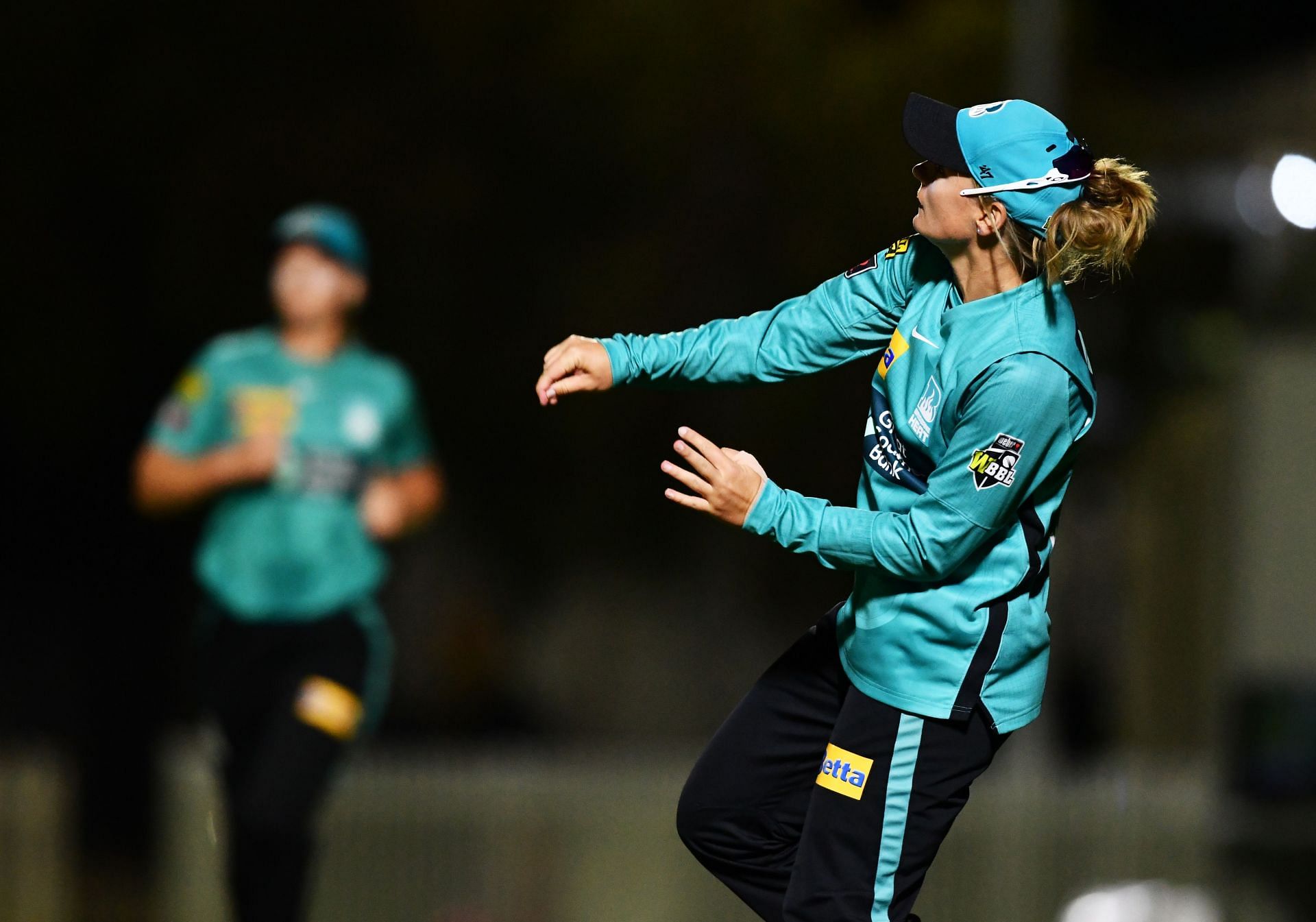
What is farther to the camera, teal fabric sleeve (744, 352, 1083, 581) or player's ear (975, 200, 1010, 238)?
player's ear (975, 200, 1010, 238)

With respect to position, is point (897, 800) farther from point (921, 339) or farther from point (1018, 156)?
point (1018, 156)

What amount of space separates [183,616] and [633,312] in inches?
116

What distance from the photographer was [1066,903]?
725 cm

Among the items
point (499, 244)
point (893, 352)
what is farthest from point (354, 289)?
point (499, 244)

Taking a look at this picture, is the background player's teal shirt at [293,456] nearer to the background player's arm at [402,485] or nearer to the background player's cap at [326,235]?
the background player's arm at [402,485]

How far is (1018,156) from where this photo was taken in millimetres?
2576

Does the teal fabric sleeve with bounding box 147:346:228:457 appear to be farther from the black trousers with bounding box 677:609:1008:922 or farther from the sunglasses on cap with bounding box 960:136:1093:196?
the sunglasses on cap with bounding box 960:136:1093:196

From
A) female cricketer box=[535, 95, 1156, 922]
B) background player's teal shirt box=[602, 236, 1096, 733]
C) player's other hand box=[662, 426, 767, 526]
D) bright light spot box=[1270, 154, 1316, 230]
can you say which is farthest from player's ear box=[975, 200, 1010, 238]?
bright light spot box=[1270, 154, 1316, 230]

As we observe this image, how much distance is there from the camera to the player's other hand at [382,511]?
4328 millimetres

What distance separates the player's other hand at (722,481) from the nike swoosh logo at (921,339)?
362 millimetres

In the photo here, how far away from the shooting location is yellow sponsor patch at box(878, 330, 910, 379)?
273 centimetres

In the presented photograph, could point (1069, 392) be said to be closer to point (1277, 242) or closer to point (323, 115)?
point (1277, 242)

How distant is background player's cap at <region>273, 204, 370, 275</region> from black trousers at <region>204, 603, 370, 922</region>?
95 centimetres

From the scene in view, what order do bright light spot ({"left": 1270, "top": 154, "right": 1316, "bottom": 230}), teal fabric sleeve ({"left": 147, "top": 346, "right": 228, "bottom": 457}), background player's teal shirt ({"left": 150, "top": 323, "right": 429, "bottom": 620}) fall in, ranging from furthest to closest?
bright light spot ({"left": 1270, "top": 154, "right": 1316, "bottom": 230}) < teal fabric sleeve ({"left": 147, "top": 346, "right": 228, "bottom": 457}) < background player's teal shirt ({"left": 150, "top": 323, "right": 429, "bottom": 620})
